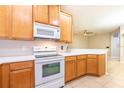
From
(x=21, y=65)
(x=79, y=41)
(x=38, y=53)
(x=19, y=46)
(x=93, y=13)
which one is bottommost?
(x=21, y=65)

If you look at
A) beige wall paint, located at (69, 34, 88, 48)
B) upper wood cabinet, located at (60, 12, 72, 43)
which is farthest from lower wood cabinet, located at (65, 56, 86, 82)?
beige wall paint, located at (69, 34, 88, 48)

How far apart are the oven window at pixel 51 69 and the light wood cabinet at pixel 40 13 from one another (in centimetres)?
104

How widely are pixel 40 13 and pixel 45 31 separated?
43cm

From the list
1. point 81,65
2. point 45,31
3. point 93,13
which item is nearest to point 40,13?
point 45,31

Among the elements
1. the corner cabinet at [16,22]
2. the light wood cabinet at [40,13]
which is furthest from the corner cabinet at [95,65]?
the corner cabinet at [16,22]

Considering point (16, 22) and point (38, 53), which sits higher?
point (16, 22)

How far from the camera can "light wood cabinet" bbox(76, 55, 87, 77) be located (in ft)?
12.7

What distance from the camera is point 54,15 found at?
3.38 metres

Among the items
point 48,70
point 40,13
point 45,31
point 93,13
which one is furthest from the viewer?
point 93,13

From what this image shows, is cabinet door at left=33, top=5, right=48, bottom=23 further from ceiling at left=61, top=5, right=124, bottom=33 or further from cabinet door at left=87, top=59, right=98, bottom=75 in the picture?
cabinet door at left=87, top=59, right=98, bottom=75

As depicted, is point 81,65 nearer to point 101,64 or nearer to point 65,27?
point 101,64

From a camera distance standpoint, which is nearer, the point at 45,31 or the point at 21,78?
the point at 21,78

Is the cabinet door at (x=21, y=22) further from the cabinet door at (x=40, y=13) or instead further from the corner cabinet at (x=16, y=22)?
the cabinet door at (x=40, y=13)
